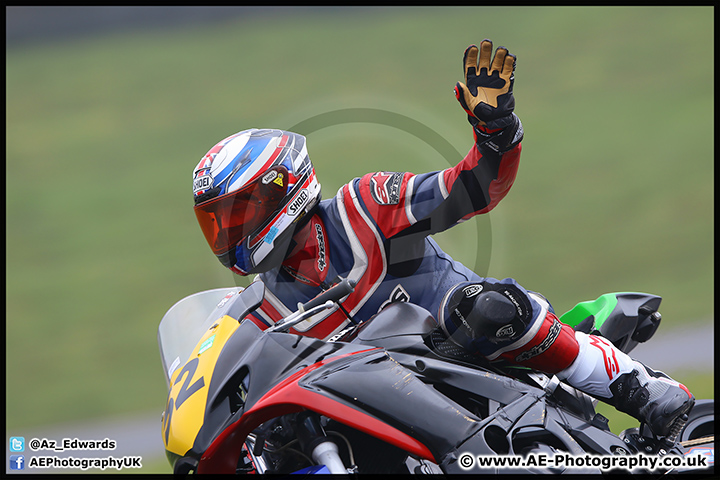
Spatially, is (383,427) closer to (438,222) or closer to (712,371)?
(438,222)

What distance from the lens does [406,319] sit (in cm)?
232

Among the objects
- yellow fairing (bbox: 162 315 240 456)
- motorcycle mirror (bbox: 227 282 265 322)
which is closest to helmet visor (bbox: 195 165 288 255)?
motorcycle mirror (bbox: 227 282 265 322)

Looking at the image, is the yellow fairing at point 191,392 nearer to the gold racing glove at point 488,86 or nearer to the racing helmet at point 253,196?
the racing helmet at point 253,196

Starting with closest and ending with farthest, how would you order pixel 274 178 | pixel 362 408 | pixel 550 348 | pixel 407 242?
pixel 362 408, pixel 550 348, pixel 274 178, pixel 407 242

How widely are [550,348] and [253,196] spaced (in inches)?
45.7

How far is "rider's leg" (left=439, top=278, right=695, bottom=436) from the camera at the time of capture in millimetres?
2309

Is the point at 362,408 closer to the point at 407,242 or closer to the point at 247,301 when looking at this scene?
the point at 247,301

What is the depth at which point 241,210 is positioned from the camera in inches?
99.2

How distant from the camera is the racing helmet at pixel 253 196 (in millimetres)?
2482

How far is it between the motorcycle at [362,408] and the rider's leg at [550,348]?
0.25 feet

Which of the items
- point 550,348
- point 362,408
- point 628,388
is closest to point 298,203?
point 362,408

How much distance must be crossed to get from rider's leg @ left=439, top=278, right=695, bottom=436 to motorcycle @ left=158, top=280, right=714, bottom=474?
0.08 meters
